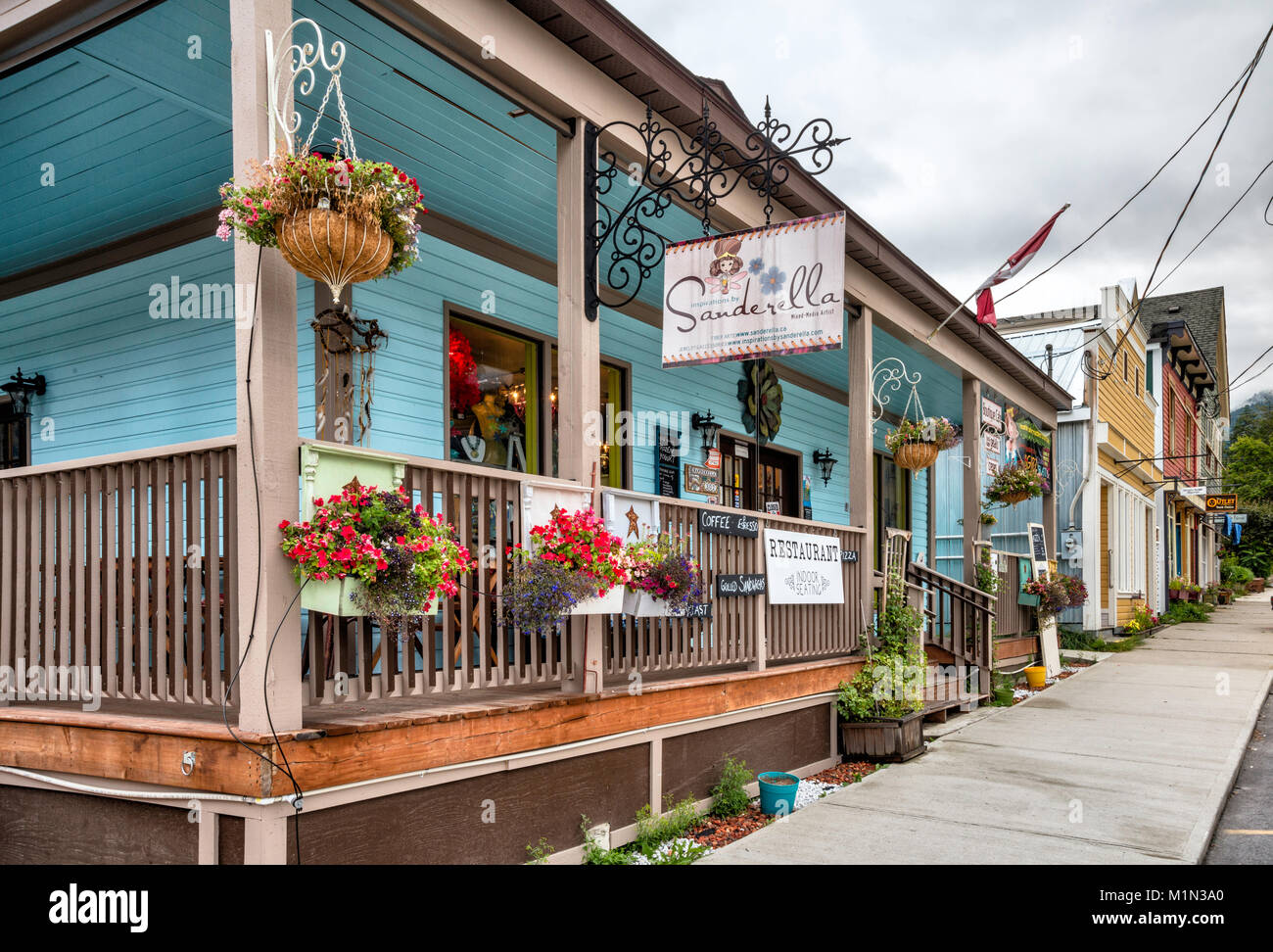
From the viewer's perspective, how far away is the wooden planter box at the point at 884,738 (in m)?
7.46

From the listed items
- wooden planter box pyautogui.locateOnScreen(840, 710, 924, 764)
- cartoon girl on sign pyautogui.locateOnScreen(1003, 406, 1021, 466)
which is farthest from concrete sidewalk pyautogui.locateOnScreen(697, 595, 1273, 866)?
cartoon girl on sign pyautogui.locateOnScreen(1003, 406, 1021, 466)

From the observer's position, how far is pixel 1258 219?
7.30 meters

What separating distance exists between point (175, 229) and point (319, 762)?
4964 mm

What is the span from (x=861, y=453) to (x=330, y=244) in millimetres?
5646

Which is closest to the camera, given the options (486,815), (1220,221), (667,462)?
(486,815)

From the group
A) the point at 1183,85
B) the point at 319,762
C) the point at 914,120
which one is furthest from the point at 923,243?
the point at 319,762

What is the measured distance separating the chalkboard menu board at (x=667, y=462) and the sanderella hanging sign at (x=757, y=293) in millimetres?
3740

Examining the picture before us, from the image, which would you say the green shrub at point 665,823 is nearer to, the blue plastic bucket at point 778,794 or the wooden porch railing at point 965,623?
the blue plastic bucket at point 778,794

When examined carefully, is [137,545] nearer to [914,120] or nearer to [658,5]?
[658,5]

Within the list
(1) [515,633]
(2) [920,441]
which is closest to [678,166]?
(1) [515,633]

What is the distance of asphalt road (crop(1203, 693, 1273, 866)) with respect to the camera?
17.0 ft

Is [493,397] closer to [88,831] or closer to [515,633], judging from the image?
[515,633]

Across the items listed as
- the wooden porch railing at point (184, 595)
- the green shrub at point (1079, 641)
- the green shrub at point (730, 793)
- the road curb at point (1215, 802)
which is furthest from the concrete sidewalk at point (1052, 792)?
the green shrub at point (1079, 641)

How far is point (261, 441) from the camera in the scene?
11.5 feet
